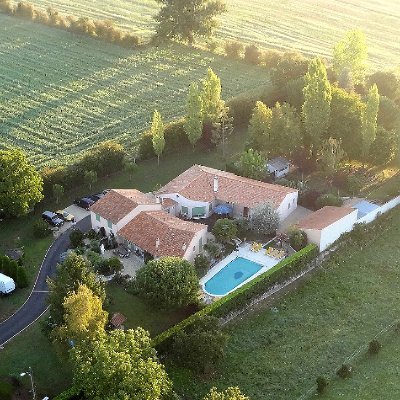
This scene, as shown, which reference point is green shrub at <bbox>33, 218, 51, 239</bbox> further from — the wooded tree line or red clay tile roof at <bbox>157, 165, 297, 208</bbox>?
the wooded tree line

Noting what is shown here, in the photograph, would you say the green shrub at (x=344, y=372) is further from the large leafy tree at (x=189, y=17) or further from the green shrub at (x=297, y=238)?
the large leafy tree at (x=189, y=17)

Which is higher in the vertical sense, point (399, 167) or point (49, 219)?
point (399, 167)

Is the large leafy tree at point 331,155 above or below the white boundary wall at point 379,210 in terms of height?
above

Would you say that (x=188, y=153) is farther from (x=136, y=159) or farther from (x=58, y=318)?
(x=58, y=318)

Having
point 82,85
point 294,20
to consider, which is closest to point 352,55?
point 82,85

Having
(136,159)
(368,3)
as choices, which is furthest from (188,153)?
(368,3)

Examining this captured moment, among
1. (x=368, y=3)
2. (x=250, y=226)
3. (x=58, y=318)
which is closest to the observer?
(x=58, y=318)

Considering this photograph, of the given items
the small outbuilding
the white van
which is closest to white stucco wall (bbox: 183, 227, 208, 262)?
the white van

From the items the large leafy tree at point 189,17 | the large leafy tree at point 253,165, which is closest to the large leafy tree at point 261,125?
the large leafy tree at point 253,165
